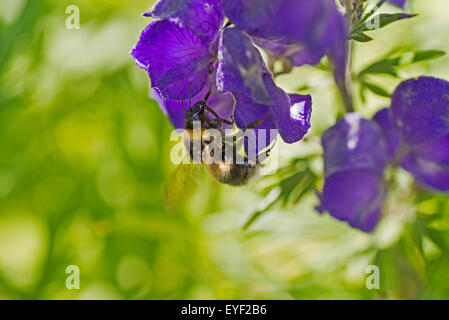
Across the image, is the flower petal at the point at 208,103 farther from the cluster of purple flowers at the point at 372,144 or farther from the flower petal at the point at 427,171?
the flower petal at the point at 427,171

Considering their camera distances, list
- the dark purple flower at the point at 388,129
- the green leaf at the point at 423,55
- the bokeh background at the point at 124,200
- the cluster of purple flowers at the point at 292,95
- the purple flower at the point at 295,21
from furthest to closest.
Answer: the bokeh background at the point at 124,200 → the dark purple flower at the point at 388,129 → the green leaf at the point at 423,55 → the cluster of purple flowers at the point at 292,95 → the purple flower at the point at 295,21

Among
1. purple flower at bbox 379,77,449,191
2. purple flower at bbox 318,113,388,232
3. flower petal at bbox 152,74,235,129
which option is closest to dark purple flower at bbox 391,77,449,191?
purple flower at bbox 379,77,449,191

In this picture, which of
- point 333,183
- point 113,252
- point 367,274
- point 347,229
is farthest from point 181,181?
point 113,252

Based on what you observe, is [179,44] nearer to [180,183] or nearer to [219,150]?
[219,150]

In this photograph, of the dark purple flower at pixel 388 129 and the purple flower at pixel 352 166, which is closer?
the purple flower at pixel 352 166

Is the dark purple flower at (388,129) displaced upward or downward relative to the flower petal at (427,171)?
upward

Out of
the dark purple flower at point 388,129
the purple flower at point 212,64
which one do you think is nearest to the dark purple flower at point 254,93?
the purple flower at point 212,64
